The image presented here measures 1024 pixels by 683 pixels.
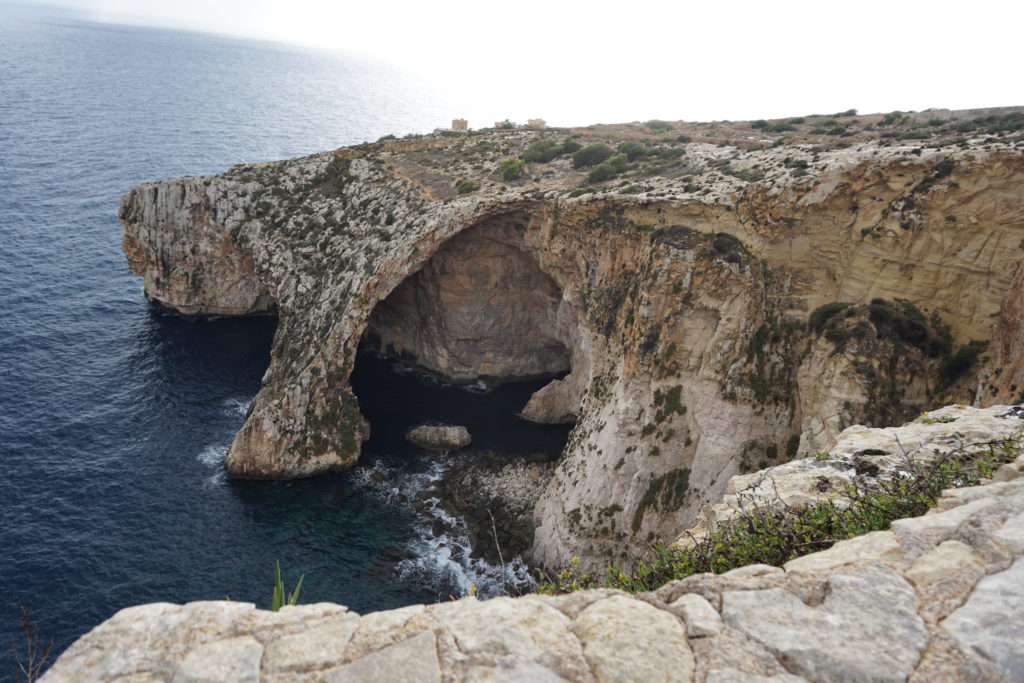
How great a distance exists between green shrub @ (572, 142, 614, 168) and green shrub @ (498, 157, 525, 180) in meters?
5.51

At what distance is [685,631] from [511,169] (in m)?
54.4

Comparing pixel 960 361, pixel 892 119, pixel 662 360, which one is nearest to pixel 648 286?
pixel 662 360

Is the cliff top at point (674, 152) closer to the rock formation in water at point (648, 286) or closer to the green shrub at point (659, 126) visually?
the green shrub at point (659, 126)

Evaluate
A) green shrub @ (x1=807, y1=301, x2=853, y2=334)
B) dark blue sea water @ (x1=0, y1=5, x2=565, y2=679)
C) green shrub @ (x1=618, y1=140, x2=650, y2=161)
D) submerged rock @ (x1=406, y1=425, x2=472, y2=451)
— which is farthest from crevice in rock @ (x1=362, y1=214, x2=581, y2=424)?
green shrub @ (x1=807, y1=301, x2=853, y2=334)

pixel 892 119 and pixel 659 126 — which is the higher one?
pixel 659 126

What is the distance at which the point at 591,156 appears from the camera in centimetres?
5869

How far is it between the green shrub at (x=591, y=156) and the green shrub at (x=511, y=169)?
5511 mm

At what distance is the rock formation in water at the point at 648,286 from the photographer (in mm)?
28500

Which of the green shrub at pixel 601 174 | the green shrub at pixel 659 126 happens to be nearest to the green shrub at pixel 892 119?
the green shrub at pixel 601 174

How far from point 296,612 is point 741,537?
864 cm

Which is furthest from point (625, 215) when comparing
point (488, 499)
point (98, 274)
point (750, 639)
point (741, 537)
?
point (98, 274)

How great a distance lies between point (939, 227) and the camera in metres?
28.1

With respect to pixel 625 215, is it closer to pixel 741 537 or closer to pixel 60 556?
pixel 741 537

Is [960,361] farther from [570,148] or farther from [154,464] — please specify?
[154,464]
